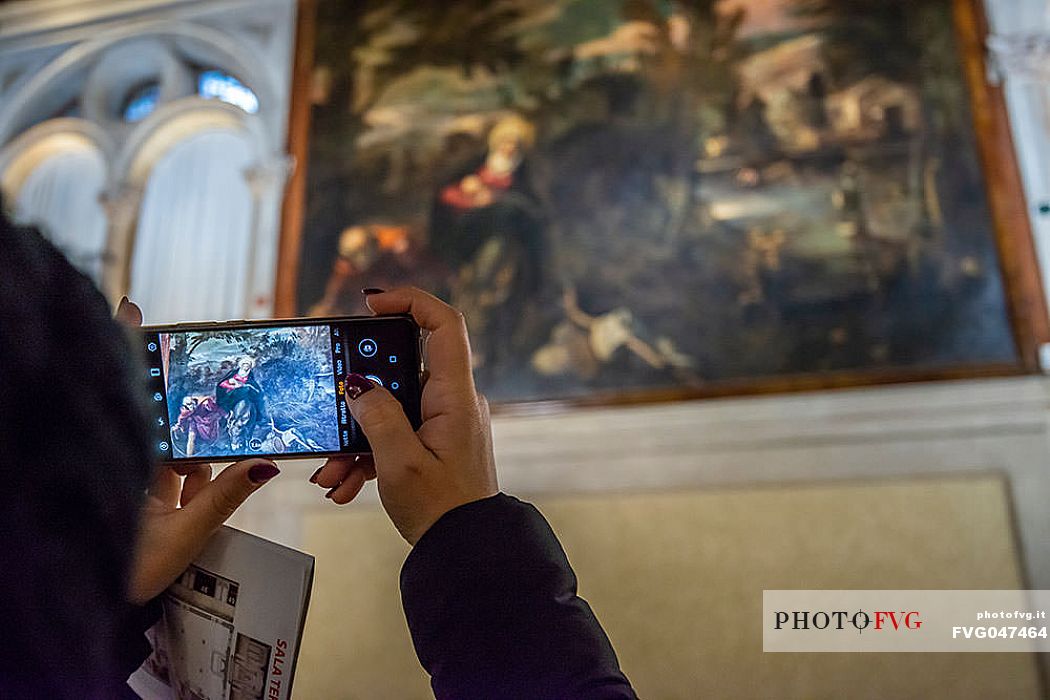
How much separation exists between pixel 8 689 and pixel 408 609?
40 centimetres

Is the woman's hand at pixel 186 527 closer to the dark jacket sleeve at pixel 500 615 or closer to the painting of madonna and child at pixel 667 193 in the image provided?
the dark jacket sleeve at pixel 500 615

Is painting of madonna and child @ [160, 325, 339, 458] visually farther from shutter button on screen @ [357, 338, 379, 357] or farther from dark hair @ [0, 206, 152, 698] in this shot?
dark hair @ [0, 206, 152, 698]

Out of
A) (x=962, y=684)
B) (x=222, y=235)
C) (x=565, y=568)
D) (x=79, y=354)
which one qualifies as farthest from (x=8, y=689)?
(x=222, y=235)

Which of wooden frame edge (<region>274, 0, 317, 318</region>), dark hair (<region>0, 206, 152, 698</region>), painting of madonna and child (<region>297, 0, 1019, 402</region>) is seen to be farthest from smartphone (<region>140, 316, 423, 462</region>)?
wooden frame edge (<region>274, 0, 317, 318</region>)

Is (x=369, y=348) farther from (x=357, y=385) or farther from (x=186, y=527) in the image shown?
(x=186, y=527)

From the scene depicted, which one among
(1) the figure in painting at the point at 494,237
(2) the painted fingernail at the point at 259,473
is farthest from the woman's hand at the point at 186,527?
(1) the figure in painting at the point at 494,237

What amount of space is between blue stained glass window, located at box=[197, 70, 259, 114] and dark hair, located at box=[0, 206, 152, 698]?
688 cm

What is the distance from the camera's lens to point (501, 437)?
17.9 ft

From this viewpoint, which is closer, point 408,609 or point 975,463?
point 408,609

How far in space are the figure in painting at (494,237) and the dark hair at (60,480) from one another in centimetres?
495

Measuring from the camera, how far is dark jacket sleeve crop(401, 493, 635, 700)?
2.97 ft

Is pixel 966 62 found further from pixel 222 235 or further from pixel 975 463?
pixel 222 235

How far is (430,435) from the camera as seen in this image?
3.69ft

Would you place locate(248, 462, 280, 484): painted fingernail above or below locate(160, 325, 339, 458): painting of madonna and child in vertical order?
below
